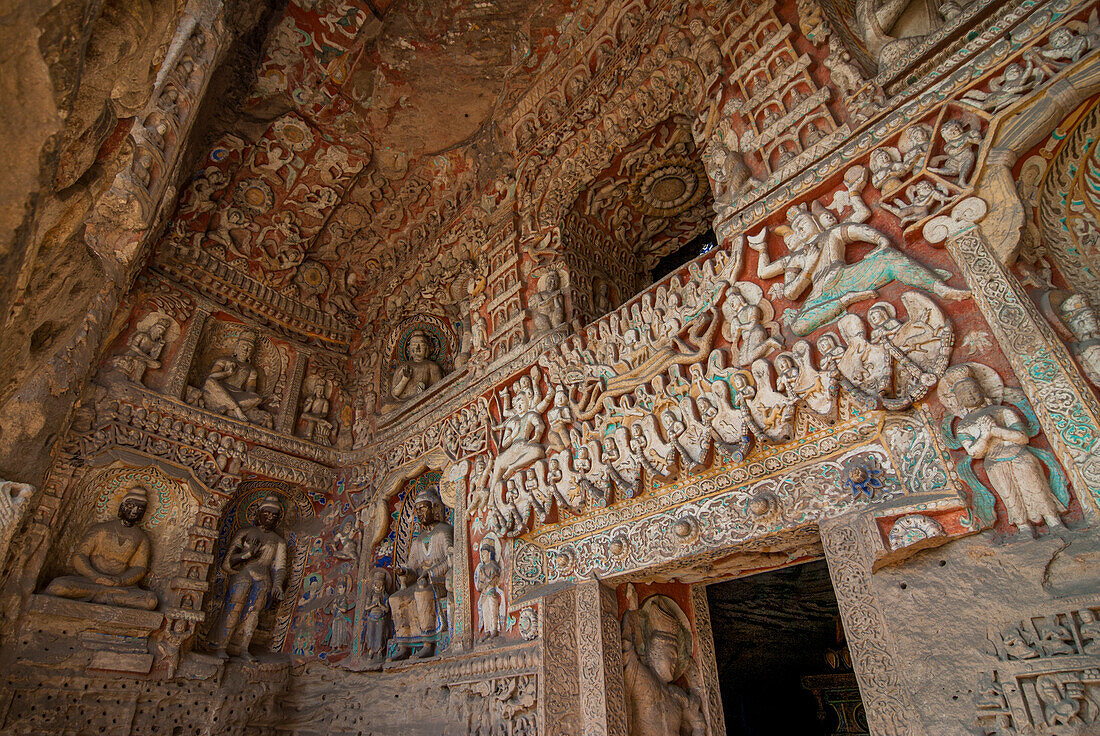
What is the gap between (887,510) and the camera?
289 cm

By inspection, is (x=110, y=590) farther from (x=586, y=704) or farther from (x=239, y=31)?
(x=239, y=31)

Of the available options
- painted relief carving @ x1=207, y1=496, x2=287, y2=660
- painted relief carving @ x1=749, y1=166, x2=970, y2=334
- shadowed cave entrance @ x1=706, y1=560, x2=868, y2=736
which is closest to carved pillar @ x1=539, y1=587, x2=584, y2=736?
shadowed cave entrance @ x1=706, y1=560, x2=868, y2=736

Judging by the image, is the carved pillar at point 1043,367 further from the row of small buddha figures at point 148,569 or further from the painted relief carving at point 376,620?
the row of small buddha figures at point 148,569

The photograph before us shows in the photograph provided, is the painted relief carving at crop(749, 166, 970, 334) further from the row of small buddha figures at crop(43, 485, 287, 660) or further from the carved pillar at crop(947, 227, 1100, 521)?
the row of small buddha figures at crop(43, 485, 287, 660)

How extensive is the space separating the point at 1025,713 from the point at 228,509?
23.6 feet

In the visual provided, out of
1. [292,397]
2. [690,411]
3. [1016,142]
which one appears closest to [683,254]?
[690,411]

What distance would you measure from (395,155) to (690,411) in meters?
5.38

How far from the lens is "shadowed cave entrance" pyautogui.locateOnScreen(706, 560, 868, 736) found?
654cm

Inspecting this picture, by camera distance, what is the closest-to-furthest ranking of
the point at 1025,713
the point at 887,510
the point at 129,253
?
the point at 1025,713, the point at 887,510, the point at 129,253

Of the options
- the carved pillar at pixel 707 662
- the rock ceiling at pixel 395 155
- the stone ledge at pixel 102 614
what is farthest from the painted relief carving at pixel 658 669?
the stone ledge at pixel 102 614

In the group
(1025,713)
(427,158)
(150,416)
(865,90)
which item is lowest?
(1025,713)

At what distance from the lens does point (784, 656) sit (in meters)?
7.30

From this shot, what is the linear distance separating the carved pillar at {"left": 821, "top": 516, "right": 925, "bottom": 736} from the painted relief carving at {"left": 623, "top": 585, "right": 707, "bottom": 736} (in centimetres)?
177

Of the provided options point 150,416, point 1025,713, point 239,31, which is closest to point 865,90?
point 1025,713
